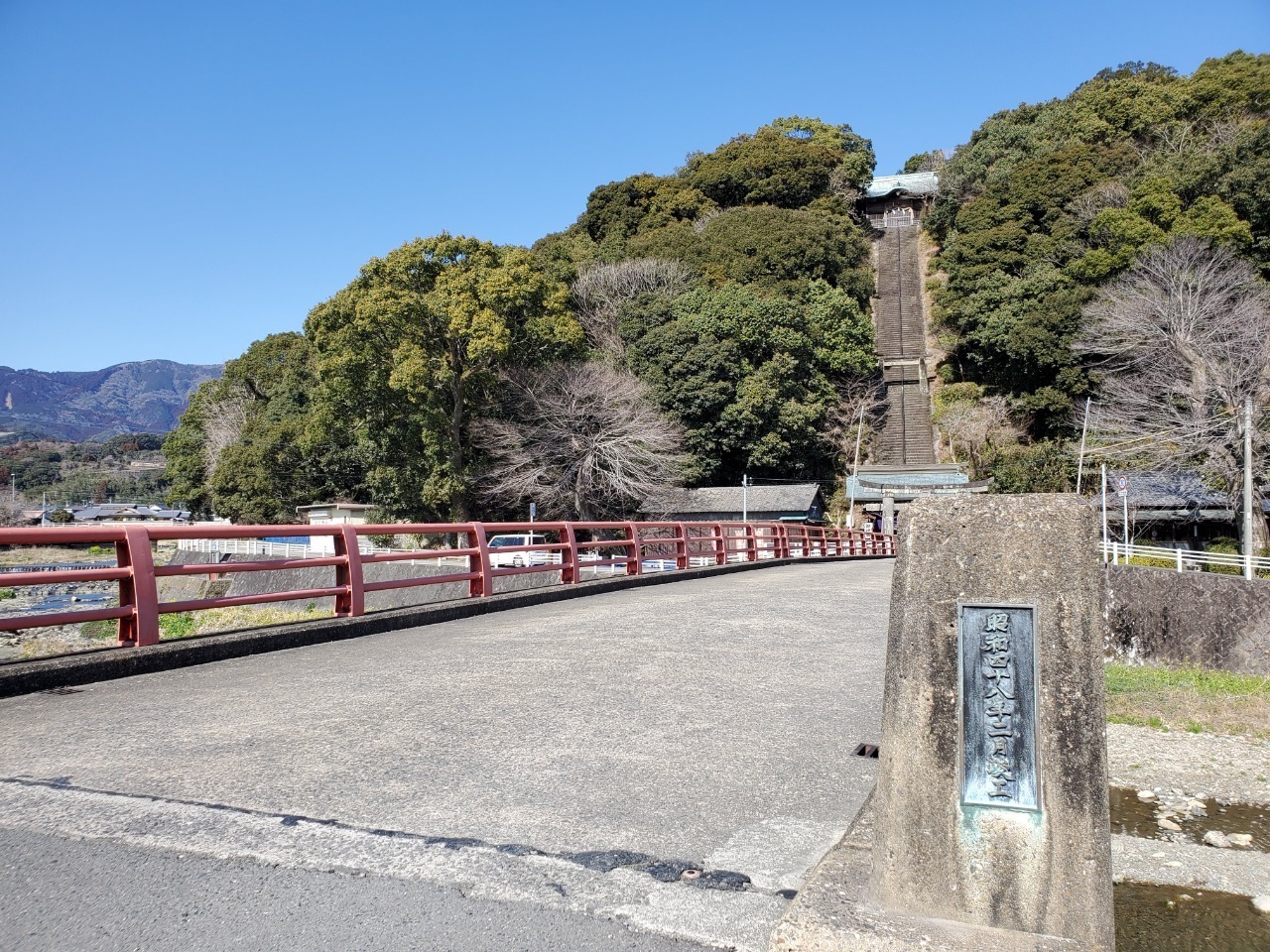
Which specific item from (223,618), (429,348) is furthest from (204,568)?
(429,348)

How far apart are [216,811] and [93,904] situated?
0.69m

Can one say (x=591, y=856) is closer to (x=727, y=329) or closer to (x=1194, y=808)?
(x=1194, y=808)

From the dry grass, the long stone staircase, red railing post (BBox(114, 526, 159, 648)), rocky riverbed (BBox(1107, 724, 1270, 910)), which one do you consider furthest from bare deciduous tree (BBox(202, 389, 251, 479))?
rocky riverbed (BBox(1107, 724, 1270, 910))

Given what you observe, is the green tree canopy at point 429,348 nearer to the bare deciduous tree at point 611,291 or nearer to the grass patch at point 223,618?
the grass patch at point 223,618

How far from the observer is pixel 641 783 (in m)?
3.86

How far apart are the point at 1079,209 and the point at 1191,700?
158ft

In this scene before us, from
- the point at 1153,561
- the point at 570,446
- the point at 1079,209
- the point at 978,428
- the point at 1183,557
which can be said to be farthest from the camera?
the point at 1079,209

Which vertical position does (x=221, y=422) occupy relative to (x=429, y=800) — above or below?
above

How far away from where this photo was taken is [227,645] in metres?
7.07

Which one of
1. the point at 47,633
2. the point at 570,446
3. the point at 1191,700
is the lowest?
the point at 47,633

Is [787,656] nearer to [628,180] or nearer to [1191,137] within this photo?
[1191,137]

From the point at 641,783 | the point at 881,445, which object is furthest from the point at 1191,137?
the point at 641,783

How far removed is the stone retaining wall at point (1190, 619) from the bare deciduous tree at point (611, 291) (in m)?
34.3

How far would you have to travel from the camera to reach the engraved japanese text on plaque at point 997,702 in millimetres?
2361
